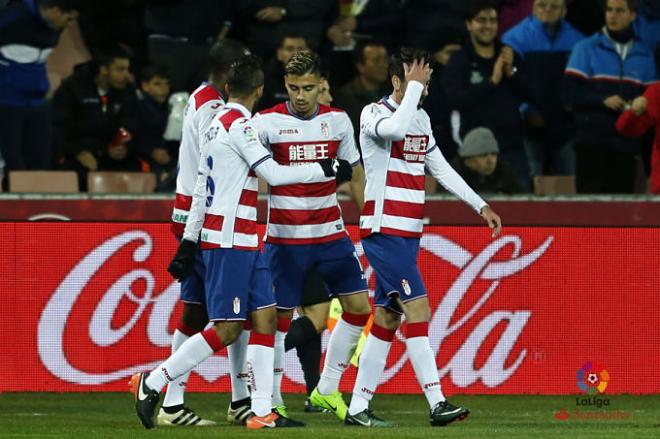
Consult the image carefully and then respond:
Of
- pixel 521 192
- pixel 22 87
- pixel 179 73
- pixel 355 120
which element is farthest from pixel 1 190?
pixel 521 192

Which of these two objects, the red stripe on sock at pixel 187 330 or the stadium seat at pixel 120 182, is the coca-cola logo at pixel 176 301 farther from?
the red stripe on sock at pixel 187 330

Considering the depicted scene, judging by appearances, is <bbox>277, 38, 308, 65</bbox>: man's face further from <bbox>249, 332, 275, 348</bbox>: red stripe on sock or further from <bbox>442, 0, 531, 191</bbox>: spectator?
<bbox>249, 332, 275, 348</bbox>: red stripe on sock

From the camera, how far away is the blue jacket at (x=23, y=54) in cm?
1334

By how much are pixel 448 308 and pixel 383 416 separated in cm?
157

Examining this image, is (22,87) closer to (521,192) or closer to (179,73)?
(179,73)

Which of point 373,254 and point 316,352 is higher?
point 373,254

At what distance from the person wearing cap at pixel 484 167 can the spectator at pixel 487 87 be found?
0.74 meters

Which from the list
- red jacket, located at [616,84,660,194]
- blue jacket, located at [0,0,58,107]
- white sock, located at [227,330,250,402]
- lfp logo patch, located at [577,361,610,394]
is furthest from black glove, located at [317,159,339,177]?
blue jacket, located at [0,0,58,107]

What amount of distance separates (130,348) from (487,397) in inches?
→ 105

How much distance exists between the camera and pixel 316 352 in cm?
1050

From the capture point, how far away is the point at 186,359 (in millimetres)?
8664

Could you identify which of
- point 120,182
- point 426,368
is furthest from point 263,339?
point 120,182

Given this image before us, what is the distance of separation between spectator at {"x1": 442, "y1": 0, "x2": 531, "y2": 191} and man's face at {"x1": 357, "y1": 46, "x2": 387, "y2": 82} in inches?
24.9

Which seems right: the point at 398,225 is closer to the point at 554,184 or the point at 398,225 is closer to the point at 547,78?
the point at 554,184
